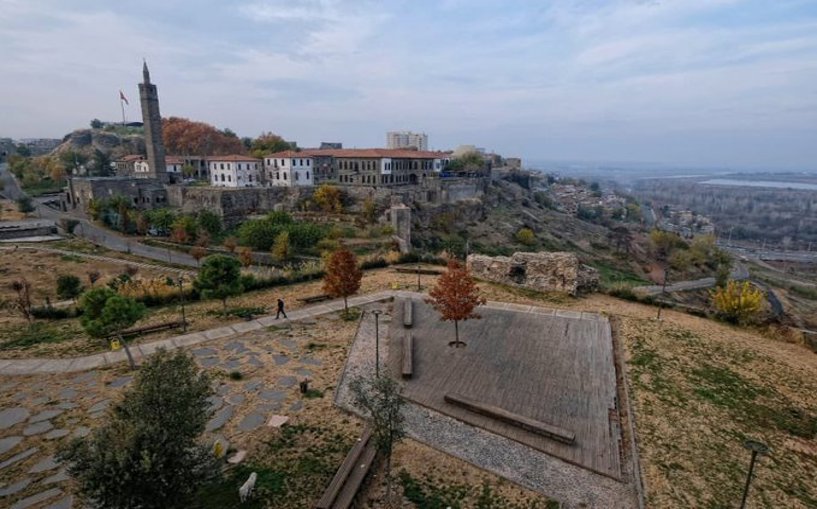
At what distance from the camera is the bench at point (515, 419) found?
11.1 metres

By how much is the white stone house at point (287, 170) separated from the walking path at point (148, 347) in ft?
149

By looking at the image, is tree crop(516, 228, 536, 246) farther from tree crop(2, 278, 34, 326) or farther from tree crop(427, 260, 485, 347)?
tree crop(2, 278, 34, 326)

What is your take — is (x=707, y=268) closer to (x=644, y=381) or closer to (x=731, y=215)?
(x=644, y=381)

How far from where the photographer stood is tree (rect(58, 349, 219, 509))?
6.43 meters

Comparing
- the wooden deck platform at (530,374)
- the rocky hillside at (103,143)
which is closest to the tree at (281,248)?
the wooden deck platform at (530,374)

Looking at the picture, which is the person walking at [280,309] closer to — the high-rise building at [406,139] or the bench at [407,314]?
the bench at [407,314]

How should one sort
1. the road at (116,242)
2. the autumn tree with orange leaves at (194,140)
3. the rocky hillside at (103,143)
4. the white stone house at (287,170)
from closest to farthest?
the road at (116,242)
the white stone house at (287,170)
the autumn tree with orange leaves at (194,140)
the rocky hillside at (103,143)

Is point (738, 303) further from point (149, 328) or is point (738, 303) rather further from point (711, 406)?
point (149, 328)

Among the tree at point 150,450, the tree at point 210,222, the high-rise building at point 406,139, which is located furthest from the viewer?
the high-rise building at point 406,139

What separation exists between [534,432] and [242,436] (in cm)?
772

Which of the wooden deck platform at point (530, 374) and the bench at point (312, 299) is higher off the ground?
the bench at point (312, 299)

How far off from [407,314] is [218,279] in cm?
892

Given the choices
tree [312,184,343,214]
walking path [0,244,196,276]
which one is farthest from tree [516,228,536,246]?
walking path [0,244,196,276]

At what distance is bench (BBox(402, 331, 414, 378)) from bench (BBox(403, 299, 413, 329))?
1.01 meters
